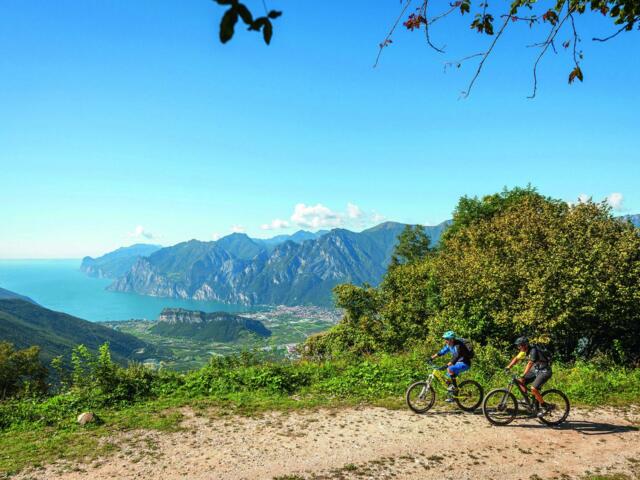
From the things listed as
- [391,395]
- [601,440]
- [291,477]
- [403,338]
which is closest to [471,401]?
[391,395]

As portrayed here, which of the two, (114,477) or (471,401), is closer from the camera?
(114,477)

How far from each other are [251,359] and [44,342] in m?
205

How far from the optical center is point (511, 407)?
1211cm

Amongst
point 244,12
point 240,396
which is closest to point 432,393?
point 240,396

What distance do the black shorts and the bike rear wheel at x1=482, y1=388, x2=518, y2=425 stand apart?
770mm

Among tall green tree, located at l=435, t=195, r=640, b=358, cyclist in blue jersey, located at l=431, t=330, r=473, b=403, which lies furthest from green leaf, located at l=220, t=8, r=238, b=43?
tall green tree, located at l=435, t=195, r=640, b=358

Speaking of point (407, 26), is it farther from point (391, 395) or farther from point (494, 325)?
point (494, 325)

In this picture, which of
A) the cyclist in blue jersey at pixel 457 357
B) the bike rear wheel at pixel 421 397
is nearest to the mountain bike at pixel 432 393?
the bike rear wheel at pixel 421 397

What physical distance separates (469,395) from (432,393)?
1399mm

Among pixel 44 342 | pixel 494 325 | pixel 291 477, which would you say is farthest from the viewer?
pixel 44 342

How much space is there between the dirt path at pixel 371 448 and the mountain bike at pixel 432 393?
43cm

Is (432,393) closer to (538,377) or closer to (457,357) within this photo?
(457,357)

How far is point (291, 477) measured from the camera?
347 inches

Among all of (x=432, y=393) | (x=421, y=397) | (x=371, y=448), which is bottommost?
(x=371, y=448)
